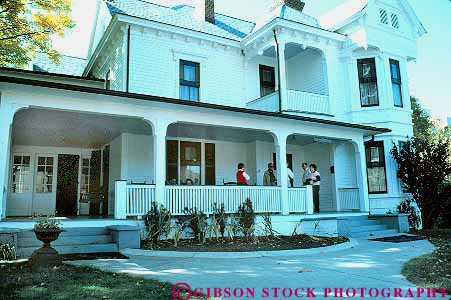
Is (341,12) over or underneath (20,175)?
over

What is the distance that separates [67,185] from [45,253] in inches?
365

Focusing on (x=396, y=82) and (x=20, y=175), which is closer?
(x=20, y=175)

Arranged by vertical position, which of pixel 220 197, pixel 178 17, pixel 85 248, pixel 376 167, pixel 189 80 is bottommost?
pixel 85 248

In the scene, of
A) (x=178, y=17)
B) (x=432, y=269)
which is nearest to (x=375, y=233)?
(x=432, y=269)

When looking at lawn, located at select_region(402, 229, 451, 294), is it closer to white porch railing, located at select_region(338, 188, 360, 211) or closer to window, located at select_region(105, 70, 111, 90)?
white porch railing, located at select_region(338, 188, 360, 211)

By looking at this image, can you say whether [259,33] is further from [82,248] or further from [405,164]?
[82,248]

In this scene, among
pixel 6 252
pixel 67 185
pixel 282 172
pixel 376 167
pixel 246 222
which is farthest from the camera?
pixel 376 167

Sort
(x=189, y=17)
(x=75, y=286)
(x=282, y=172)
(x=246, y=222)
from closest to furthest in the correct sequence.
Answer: (x=75, y=286), (x=246, y=222), (x=282, y=172), (x=189, y=17)

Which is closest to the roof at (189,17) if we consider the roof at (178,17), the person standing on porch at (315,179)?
the roof at (178,17)

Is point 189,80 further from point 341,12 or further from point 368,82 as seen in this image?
point 341,12

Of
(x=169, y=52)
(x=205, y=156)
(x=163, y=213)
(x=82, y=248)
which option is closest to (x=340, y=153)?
(x=205, y=156)

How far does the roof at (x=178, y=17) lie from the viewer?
1499 centimetres

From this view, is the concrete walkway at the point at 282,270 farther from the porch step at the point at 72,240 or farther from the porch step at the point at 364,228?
the porch step at the point at 364,228

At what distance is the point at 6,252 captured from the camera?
286 inches
